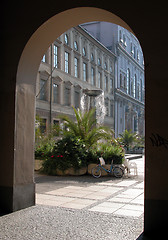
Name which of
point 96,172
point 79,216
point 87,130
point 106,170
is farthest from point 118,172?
point 79,216

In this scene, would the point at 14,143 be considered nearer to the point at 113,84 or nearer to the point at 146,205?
the point at 146,205

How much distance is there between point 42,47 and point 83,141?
27.2ft

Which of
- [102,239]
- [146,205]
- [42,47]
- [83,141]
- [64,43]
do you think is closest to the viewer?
[102,239]

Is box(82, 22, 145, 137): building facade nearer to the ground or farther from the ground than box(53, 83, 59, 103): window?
farther from the ground

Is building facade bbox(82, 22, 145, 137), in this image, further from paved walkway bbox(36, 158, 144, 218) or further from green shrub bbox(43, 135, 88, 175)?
paved walkway bbox(36, 158, 144, 218)

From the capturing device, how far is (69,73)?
33.8m

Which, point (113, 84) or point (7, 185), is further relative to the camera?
point (113, 84)

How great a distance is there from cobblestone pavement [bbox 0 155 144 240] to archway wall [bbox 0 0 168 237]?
0.73 m

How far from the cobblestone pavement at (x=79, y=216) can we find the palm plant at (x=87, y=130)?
485 cm

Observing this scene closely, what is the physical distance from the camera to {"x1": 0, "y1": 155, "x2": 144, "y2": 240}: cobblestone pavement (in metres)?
4.79

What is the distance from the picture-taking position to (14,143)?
6.27 m

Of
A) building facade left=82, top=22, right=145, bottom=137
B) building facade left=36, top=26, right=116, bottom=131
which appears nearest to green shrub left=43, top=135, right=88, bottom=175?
building facade left=36, top=26, right=116, bottom=131

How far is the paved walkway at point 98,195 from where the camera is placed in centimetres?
691

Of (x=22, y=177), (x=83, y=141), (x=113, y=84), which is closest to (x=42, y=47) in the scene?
(x=22, y=177)
